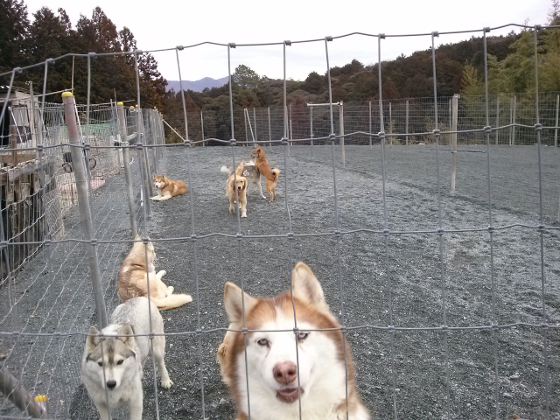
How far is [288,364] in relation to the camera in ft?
6.17

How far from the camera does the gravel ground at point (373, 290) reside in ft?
9.42

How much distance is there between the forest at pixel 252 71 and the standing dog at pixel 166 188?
5.83ft

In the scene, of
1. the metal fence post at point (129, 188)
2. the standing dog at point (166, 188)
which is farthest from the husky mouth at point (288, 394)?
the standing dog at point (166, 188)

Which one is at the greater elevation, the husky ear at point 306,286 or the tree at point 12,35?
the tree at point 12,35

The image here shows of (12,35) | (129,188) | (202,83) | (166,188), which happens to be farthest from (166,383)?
(12,35)

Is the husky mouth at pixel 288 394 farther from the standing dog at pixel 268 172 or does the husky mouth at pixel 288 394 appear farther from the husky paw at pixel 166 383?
the standing dog at pixel 268 172

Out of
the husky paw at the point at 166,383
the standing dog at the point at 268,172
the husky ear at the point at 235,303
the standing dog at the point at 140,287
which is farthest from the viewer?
the standing dog at the point at 268,172

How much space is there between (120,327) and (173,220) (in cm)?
526

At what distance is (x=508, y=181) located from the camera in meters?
10.1

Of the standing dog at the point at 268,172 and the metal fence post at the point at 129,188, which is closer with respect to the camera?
the metal fence post at the point at 129,188

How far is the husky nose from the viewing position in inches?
→ 73.2

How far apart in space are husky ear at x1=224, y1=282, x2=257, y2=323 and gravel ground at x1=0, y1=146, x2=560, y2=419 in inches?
9.0

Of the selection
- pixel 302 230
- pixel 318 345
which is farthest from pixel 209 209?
pixel 318 345

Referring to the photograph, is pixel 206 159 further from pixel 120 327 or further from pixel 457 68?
pixel 120 327
